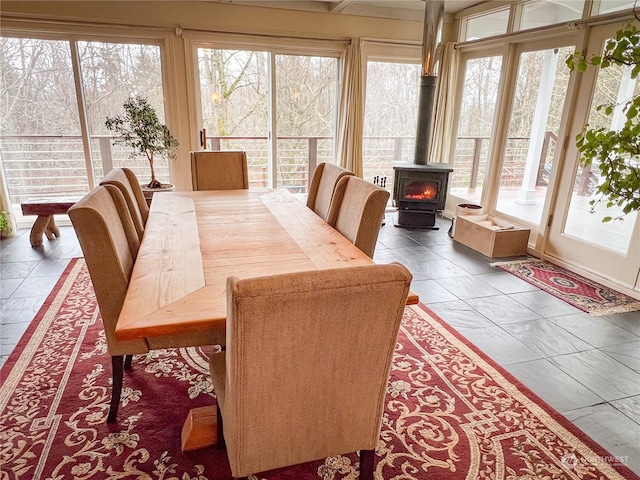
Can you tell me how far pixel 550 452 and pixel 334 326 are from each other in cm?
131

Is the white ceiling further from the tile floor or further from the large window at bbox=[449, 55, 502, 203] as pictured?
the tile floor

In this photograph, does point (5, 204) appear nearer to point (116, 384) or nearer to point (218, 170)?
point (218, 170)

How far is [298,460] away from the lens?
46.4 inches

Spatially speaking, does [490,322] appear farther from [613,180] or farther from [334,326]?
[334,326]

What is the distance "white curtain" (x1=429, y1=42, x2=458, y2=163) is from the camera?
492cm

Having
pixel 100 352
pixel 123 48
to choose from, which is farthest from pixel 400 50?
pixel 100 352

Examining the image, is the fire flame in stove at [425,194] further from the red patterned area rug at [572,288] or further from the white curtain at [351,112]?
the red patterned area rug at [572,288]

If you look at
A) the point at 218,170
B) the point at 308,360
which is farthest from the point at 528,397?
the point at 218,170

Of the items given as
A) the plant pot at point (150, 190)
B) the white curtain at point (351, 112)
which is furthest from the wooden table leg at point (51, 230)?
the white curtain at point (351, 112)

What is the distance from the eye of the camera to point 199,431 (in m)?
1.61

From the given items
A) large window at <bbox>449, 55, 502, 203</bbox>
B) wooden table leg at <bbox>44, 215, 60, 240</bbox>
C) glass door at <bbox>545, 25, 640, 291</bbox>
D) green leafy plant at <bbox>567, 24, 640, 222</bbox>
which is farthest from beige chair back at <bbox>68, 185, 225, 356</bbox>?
large window at <bbox>449, 55, 502, 203</bbox>

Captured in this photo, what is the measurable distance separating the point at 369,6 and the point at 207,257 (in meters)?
4.24

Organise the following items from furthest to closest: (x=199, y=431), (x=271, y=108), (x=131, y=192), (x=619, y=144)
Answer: (x=271, y=108), (x=131, y=192), (x=199, y=431), (x=619, y=144)

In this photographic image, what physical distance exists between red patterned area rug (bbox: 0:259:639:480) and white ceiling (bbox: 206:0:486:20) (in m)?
3.75
